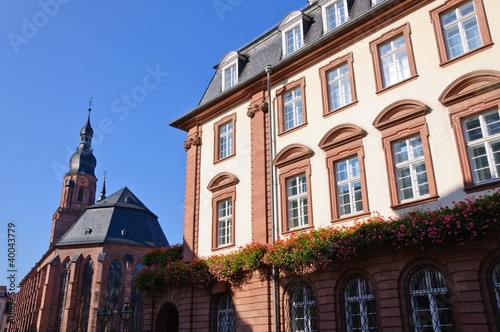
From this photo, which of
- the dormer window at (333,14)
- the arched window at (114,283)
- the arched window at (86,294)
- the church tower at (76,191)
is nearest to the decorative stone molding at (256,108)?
the dormer window at (333,14)

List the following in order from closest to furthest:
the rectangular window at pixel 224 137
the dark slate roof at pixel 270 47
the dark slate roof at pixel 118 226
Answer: the dark slate roof at pixel 270 47 < the rectangular window at pixel 224 137 < the dark slate roof at pixel 118 226

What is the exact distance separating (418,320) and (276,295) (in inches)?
184

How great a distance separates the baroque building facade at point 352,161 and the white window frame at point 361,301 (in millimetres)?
41

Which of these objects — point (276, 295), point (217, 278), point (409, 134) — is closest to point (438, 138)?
point (409, 134)

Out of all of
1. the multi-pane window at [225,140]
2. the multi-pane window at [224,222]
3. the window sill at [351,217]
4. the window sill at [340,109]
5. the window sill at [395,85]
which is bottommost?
the window sill at [351,217]

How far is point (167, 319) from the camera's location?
761 inches

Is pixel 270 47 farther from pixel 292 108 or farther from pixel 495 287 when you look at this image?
pixel 495 287

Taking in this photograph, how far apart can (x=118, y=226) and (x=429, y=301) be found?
148ft

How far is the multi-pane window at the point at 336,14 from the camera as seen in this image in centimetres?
1642

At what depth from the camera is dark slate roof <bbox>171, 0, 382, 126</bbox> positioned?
634 inches

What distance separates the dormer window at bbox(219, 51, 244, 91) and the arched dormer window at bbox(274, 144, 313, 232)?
214 inches

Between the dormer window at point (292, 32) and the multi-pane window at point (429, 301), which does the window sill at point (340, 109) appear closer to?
the dormer window at point (292, 32)

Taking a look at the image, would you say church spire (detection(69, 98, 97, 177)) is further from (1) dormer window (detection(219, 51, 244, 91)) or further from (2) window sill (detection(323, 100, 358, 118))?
(2) window sill (detection(323, 100, 358, 118))

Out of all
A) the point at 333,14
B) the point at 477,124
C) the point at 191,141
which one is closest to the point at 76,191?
the point at 191,141
